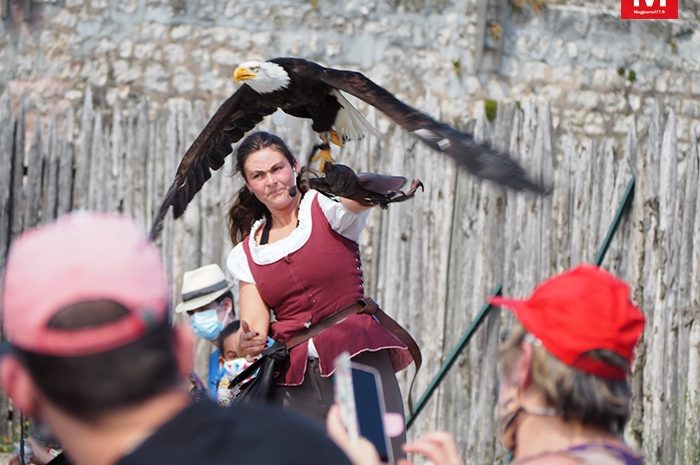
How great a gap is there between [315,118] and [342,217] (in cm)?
44

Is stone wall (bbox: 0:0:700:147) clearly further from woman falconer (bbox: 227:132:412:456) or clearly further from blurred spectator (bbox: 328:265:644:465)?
blurred spectator (bbox: 328:265:644:465)

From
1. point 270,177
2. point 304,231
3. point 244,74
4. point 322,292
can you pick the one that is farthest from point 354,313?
point 244,74

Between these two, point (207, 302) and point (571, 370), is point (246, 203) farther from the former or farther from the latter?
point (571, 370)

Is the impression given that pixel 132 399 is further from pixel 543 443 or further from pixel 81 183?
pixel 81 183

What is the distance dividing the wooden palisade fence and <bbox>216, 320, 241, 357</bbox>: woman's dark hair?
1.58 metres

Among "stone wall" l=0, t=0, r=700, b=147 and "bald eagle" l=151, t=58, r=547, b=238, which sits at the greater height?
"stone wall" l=0, t=0, r=700, b=147

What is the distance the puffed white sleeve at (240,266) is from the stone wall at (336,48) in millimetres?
4612

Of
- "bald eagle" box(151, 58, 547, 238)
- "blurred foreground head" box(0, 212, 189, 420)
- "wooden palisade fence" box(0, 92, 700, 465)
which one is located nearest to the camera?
"blurred foreground head" box(0, 212, 189, 420)

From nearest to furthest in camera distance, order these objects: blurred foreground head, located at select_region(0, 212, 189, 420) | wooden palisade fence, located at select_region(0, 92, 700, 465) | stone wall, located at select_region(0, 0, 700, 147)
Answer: blurred foreground head, located at select_region(0, 212, 189, 420), wooden palisade fence, located at select_region(0, 92, 700, 465), stone wall, located at select_region(0, 0, 700, 147)

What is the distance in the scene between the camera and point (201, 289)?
6.45 metres

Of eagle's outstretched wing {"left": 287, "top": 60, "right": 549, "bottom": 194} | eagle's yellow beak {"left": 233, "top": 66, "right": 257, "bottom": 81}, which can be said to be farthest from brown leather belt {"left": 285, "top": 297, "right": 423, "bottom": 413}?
eagle's yellow beak {"left": 233, "top": 66, "right": 257, "bottom": 81}

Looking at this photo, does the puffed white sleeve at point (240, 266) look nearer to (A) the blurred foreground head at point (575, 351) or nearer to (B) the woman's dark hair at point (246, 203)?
(B) the woman's dark hair at point (246, 203)

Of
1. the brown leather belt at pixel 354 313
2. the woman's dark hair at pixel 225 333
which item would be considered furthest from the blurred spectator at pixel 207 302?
the brown leather belt at pixel 354 313

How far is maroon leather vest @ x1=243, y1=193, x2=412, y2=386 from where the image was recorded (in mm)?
4707
